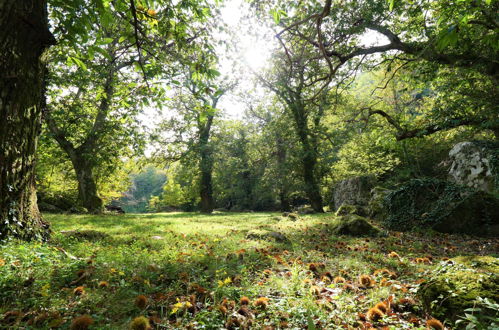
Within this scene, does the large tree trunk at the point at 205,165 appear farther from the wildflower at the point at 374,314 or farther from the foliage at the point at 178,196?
the wildflower at the point at 374,314

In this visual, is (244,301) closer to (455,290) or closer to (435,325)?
(435,325)

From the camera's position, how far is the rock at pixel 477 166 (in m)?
9.23

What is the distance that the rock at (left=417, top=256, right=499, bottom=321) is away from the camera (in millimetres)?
1977

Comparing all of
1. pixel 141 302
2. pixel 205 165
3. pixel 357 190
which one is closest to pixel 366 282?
pixel 141 302

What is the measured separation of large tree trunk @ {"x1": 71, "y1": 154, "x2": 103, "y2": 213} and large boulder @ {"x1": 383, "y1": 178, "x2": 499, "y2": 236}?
51.9 ft

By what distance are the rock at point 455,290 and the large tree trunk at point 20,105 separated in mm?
5182

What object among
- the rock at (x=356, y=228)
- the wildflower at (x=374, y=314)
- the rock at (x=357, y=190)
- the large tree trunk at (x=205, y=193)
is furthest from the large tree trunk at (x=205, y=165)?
the wildflower at (x=374, y=314)

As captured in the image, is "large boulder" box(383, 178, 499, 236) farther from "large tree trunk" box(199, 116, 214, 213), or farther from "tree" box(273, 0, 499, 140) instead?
"large tree trunk" box(199, 116, 214, 213)

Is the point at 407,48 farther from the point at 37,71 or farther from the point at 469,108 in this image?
the point at 37,71

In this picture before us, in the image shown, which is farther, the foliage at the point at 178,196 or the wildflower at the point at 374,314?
the foliage at the point at 178,196

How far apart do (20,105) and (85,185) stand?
43.8ft

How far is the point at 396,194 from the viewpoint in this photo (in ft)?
29.5

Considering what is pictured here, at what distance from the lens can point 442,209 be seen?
769 centimetres

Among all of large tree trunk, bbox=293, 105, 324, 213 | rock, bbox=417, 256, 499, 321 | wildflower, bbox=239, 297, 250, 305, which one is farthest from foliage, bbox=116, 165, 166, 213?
rock, bbox=417, 256, 499, 321
